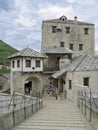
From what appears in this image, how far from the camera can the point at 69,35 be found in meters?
40.7

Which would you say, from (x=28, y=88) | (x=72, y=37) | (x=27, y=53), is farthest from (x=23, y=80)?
(x=72, y=37)

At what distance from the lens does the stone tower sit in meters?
39.7

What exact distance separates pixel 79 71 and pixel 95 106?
15276 millimetres

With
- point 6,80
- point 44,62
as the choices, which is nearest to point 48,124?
point 44,62

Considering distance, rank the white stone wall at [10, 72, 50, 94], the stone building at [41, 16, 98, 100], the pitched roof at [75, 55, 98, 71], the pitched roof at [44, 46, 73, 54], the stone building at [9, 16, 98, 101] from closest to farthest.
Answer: the pitched roof at [75, 55, 98, 71]
the stone building at [9, 16, 98, 101]
the white stone wall at [10, 72, 50, 94]
the stone building at [41, 16, 98, 100]
the pitched roof at [44, 46, 73, 54]

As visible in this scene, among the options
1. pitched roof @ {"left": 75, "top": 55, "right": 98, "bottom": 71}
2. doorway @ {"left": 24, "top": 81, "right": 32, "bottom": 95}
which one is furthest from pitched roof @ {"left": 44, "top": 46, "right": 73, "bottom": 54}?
pitched roof @ {"left": 75, "top": 55, "right": 98, "bottom": 71}

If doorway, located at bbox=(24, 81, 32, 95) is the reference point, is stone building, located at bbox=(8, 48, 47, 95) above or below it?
above

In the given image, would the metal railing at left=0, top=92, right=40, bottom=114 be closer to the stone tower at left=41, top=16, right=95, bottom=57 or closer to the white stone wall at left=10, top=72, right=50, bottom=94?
the white stone wall at left=10, top=72, right=50, bottom=94

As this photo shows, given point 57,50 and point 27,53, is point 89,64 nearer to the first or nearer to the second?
point 27,53

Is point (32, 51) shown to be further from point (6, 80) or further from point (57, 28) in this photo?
point (6, 80)

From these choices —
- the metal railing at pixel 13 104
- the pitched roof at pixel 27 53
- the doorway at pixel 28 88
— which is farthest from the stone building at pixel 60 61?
the metal railing at pixel 13 104

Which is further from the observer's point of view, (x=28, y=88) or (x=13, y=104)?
(x=28, y=88)

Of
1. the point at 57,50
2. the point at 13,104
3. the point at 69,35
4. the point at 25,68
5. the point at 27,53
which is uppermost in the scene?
the point at 69,35

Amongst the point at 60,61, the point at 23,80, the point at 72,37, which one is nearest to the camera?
the point at 23,80
